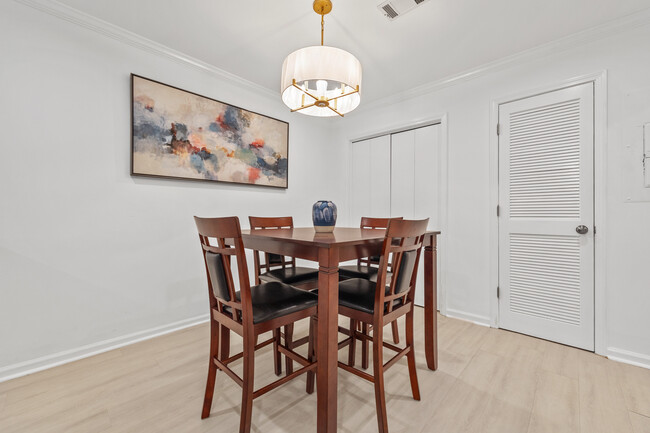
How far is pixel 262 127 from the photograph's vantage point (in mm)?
3119

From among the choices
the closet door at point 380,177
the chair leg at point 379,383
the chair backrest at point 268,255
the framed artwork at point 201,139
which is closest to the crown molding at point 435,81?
the framed artwork at point 201,139

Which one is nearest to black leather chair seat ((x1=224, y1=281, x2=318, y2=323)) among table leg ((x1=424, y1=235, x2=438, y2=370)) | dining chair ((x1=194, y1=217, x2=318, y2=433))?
dining chair ((x1=194, y1=217, x2=318, y2=433))

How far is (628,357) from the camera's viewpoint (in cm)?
197

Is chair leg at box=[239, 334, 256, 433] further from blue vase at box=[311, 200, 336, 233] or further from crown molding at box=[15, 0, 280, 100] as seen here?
crown molding at box=[15, 0, 280, 100]

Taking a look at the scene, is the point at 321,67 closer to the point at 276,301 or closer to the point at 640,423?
the point at 276,301

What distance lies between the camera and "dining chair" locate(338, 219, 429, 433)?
1.27 m

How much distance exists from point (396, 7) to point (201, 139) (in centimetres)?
195

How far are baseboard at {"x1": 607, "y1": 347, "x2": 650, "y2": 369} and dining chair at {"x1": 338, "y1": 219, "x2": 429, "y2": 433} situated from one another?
1.65 metres

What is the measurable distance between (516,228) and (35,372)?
3788mm

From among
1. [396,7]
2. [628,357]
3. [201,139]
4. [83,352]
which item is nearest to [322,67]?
[396,7]

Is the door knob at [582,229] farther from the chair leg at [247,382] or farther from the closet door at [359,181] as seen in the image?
the chair leg at [247,382]

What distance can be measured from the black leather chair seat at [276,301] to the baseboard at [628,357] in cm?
229

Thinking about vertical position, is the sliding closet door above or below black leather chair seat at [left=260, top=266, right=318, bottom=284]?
above

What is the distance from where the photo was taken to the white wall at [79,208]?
179 cm
